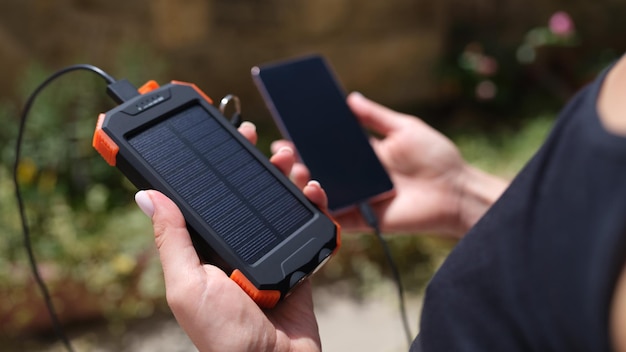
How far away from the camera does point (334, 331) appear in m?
2.06

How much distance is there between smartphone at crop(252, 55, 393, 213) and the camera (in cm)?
120

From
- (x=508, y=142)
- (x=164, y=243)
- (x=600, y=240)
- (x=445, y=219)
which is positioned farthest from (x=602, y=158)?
(x=508, y=142)

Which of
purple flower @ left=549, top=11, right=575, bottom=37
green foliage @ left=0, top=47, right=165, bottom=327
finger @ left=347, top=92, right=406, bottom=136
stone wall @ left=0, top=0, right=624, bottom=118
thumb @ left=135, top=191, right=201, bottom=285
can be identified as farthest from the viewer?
purple flower @ left=549, top=11, right=575, bottom=37

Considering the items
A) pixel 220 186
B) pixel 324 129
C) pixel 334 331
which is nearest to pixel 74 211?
pixel 334 331

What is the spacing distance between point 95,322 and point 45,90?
0.82 m

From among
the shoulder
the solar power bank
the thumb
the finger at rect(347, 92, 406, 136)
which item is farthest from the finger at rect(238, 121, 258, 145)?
the shoulder

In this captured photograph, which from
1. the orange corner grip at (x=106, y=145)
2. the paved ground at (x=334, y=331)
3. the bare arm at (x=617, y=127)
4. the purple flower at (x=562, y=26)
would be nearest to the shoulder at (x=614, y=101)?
the bare arm at (x=617, y=127)

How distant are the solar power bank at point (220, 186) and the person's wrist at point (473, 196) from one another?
44cm

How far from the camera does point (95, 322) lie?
204 centimetres

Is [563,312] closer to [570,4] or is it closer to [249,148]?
[249,148]

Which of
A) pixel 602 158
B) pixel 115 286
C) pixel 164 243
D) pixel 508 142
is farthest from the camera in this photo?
pixel 508 142

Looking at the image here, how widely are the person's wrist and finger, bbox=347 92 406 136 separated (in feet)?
0.61

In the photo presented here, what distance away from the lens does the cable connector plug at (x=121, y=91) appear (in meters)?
0.91

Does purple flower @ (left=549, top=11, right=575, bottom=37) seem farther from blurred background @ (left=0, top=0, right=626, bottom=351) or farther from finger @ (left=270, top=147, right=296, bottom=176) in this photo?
finger @ (left=270, top=147, right=296, bottom=176)
